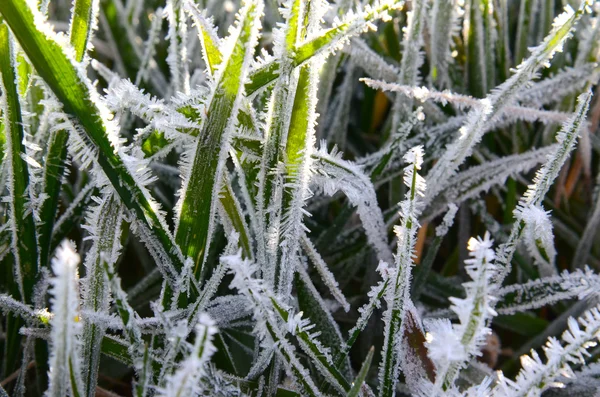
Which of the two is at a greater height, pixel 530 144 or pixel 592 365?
pixel 530 144

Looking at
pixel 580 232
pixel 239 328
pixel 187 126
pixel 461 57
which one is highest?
pixel 461 57

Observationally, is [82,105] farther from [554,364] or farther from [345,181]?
[554,364]

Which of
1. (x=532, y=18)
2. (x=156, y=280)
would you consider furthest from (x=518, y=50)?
(x=156, y=280)

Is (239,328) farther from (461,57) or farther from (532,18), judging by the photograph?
(532,18)

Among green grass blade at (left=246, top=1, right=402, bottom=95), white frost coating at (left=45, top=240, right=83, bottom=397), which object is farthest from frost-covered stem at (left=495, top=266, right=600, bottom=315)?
white frost coating at (left=45, top=240, right=83, bottom=397)

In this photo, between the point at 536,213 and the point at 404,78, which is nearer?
the point at 536,213

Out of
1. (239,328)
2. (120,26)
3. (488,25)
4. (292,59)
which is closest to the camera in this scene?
(292,59)

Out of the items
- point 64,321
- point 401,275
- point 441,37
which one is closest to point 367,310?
point 401,275
